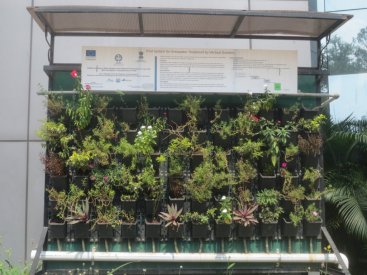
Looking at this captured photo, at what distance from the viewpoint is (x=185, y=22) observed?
17.9 ft

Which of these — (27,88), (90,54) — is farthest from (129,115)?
(27,88)

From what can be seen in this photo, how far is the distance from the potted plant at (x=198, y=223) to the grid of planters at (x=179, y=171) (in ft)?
0.04

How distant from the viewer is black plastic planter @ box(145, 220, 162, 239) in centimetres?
503

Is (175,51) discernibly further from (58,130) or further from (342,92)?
(342,92)

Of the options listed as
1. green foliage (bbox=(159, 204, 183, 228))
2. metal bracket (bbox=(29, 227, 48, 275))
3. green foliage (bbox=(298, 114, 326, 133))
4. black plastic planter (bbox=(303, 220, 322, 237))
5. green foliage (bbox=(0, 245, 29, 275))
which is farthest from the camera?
green foliage (bbox=(0, 245, 29, 275))

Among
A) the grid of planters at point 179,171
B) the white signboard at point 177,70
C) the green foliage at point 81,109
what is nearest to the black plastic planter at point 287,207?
the grid of planters at point 179,171

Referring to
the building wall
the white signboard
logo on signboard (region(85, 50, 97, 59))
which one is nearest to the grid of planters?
the white signboard

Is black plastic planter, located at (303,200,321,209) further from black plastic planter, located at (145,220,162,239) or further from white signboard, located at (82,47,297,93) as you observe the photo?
black plastic planter, located at (145,220,162,239)

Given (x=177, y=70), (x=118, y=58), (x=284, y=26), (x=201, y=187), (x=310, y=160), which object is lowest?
(x=201, y=187)

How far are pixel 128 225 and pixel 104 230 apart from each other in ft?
0.85

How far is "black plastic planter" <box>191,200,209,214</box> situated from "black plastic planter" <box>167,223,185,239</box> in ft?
0.72

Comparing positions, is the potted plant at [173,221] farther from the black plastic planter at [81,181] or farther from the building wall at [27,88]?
the building wall at [27,88]

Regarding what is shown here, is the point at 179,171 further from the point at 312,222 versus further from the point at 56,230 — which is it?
the point at 312,222

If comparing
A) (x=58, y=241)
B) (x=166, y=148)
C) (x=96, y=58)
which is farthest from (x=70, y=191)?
(x=96, y=58)
